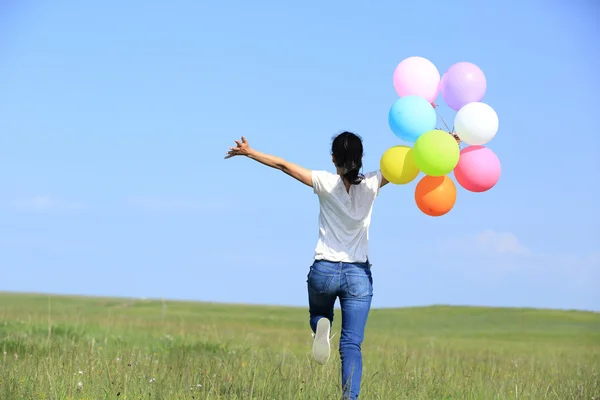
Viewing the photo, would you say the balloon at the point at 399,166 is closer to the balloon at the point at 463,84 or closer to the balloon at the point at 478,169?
the balloon at the point at 478,169

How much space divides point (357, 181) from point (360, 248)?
2.07 ft

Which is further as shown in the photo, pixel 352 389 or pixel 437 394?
pixel 437 394

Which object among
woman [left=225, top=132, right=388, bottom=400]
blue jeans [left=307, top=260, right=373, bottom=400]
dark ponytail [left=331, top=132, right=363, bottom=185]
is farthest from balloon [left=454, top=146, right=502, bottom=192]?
blue jeans [left=307, top=260, right=373, bottom=400]

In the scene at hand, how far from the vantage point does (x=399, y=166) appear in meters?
6.94

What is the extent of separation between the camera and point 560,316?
111 feet

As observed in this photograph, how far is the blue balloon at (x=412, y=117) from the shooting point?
7141 mm

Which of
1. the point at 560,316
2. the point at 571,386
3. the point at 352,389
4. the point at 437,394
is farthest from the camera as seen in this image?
the point at 560,316

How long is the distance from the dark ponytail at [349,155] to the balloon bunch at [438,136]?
1.21 feet

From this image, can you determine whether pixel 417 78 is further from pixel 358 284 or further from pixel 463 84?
pixel 358 284

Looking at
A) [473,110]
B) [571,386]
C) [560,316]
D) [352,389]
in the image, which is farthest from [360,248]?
[560,316]

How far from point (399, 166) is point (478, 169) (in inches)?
35.0

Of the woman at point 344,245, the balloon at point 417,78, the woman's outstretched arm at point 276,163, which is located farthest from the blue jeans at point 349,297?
the balloon at point 417,78

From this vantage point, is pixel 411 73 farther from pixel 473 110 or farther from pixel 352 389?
pixel 352 389

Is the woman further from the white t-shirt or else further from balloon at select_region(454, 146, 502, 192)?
balloon at select_region(454, 146, 502, 192)
